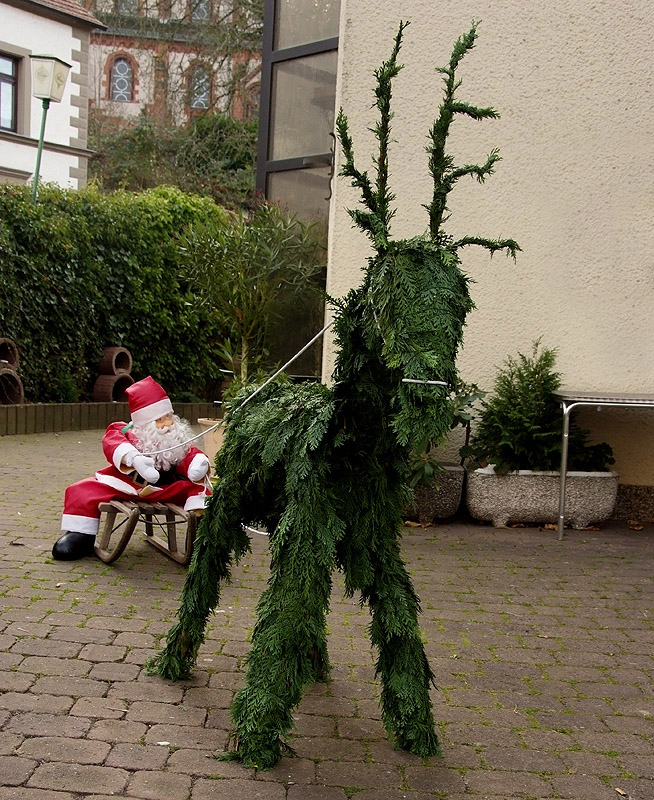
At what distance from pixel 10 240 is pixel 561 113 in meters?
7.24

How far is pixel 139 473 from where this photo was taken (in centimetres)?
586

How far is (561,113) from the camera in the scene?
7699 millimetres

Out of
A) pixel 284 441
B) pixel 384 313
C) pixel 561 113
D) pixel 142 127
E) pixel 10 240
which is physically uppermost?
pixel 142 127

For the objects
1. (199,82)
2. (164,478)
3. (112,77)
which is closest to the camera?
(164,478)

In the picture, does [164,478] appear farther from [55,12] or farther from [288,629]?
[55,12]

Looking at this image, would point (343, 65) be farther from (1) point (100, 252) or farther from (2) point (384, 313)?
(1) point (100, 252)

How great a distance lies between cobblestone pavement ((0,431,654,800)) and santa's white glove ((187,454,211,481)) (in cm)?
62

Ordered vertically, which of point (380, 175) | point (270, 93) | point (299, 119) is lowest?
point (380, 175)

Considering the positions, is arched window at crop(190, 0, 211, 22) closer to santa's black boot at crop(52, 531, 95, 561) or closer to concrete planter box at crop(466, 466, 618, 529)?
concrete planter box at crop(466, 466, 618, 529)

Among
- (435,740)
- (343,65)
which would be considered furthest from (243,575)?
(343,65)

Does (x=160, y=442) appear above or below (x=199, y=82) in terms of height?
below

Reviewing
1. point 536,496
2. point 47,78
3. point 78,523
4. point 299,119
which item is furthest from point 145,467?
point 47,78

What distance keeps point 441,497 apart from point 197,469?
231 centimetres

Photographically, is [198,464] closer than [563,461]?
Yes
